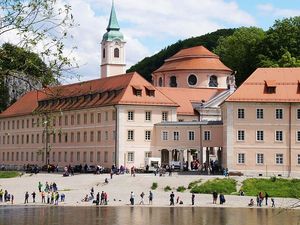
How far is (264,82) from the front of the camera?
234ft

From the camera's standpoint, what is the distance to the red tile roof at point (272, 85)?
7012cm

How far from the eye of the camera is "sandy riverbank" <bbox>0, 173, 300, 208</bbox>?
5969 centimetres

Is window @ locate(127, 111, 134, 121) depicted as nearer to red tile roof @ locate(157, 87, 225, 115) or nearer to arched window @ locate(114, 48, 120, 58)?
red tile roof @ locate(157, 87, 225, 115)

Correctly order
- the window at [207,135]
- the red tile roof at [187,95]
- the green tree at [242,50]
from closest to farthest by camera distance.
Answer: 1. the window at [207,135]
2. the red tile roof at [187,95]
3. the green tree at [242,50]

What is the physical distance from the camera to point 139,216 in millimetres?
48406

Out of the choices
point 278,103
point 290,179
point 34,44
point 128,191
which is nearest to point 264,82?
point 278,103

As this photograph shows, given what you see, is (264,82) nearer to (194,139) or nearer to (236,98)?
(236,98)

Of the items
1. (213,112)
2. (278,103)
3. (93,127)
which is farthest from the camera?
(213,112)

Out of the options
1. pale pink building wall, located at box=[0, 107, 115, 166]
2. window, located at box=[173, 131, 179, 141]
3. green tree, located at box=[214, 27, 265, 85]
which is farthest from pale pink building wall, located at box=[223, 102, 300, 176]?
green tree, located at box=[214, 27, 265, 85]

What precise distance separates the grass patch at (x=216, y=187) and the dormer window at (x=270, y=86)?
1112 cm

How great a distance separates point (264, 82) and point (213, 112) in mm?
19843

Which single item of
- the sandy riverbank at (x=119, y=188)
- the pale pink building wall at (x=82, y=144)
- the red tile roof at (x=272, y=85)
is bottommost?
the sandy riverbank at (x=119, y=188)

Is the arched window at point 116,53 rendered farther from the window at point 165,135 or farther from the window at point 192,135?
the window at point 192,135

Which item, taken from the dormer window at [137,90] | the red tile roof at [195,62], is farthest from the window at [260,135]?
the red tile roof at [195,62]
